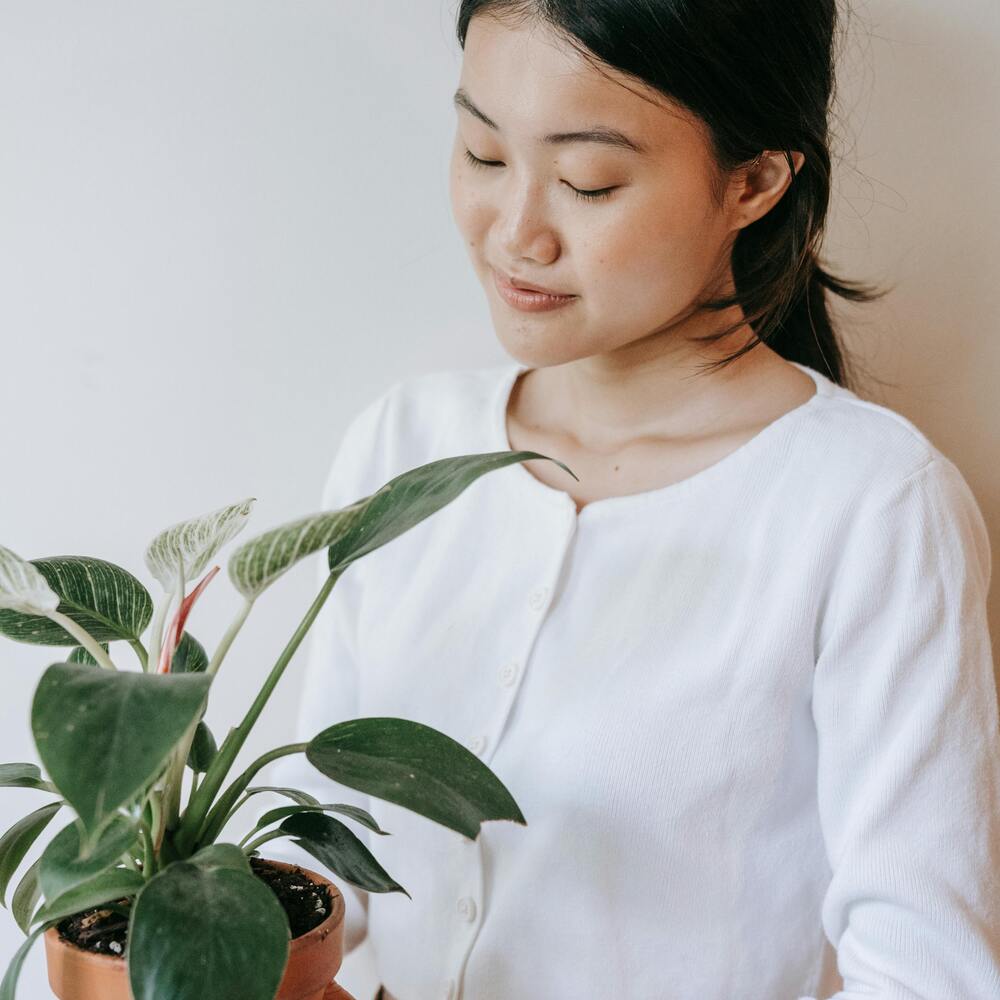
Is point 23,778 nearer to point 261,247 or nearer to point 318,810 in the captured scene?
point 318,810

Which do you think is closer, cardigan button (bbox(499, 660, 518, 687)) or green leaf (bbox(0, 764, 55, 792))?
green leaf (bbox(0, 764, 55, 792))

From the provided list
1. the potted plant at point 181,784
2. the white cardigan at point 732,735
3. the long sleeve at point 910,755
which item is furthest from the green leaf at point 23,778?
the long sleeve at point 910,755

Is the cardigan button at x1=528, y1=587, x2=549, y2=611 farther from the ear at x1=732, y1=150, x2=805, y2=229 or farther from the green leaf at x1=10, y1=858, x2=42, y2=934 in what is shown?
the green leaf at x1=10, y1=858, x2=42, y2=934

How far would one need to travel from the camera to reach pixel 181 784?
29.8 inches

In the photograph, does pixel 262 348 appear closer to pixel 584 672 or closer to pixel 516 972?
pixel 584 672

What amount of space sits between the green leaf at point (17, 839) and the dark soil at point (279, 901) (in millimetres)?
61

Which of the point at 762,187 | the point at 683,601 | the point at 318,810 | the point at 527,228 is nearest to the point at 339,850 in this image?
the point at 318,810

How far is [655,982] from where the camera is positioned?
1036 millimetres

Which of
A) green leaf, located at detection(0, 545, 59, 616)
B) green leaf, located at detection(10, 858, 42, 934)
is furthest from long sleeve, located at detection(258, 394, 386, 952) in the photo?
green leaf, located at detection(0, 545, 59, 616)

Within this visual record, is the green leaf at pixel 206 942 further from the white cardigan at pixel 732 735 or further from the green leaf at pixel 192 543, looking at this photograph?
the white cardigan at pixel 732 735

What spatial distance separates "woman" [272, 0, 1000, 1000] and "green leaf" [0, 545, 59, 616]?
45 centimetres

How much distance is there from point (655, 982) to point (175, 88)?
37.6 inches

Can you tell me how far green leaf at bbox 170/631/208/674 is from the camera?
827 millimetres

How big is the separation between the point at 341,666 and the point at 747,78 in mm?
689
